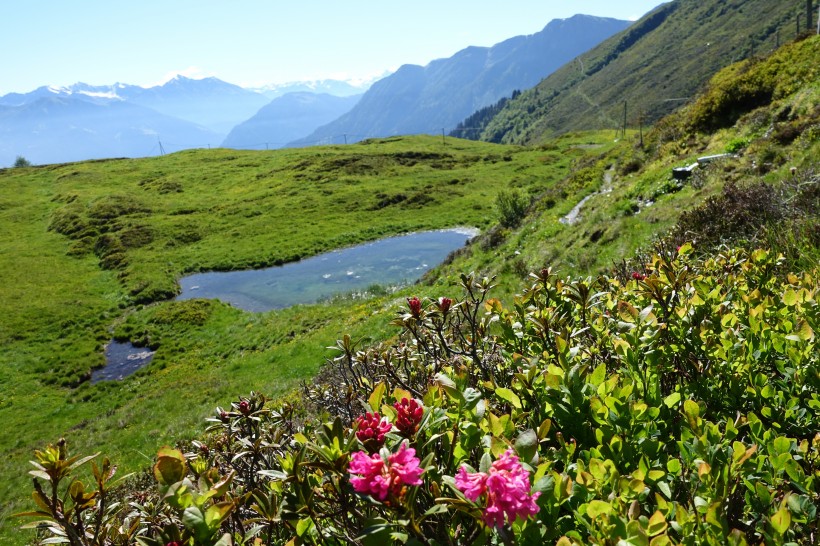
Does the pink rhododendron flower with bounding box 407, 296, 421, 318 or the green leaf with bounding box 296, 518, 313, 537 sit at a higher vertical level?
the pink rhododendron flower with bounding box 407, 296, 421, 318

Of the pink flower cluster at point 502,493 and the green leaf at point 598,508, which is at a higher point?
the pink flower cluster at point 502,493

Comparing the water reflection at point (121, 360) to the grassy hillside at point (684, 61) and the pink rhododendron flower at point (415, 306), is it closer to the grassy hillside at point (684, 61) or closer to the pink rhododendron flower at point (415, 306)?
the pink rhododendron flower at point (415, 306)

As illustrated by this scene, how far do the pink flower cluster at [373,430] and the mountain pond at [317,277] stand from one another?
3102 cm

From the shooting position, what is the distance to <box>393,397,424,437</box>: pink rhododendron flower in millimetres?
1686

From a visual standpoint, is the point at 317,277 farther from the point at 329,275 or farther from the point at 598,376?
the point at 598,376

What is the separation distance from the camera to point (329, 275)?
39906 mm

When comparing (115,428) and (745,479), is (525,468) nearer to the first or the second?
(745,479)

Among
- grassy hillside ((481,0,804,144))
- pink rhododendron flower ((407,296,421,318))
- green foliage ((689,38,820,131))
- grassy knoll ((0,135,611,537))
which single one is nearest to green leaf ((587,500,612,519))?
pink rhododendron flower ((407,296,421,318))

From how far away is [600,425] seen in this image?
190cm

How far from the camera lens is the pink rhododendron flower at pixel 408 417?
1.69m

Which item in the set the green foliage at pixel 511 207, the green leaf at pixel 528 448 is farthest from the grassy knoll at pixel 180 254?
the green foliage at pixel 511 207

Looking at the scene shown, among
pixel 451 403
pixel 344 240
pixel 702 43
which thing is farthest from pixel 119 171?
pixel 702 43

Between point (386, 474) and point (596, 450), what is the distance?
882 millimetres

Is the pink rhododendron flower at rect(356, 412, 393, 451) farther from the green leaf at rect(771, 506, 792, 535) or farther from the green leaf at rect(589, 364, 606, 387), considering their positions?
the green leaf at rect(771, 506, 792, 535)
